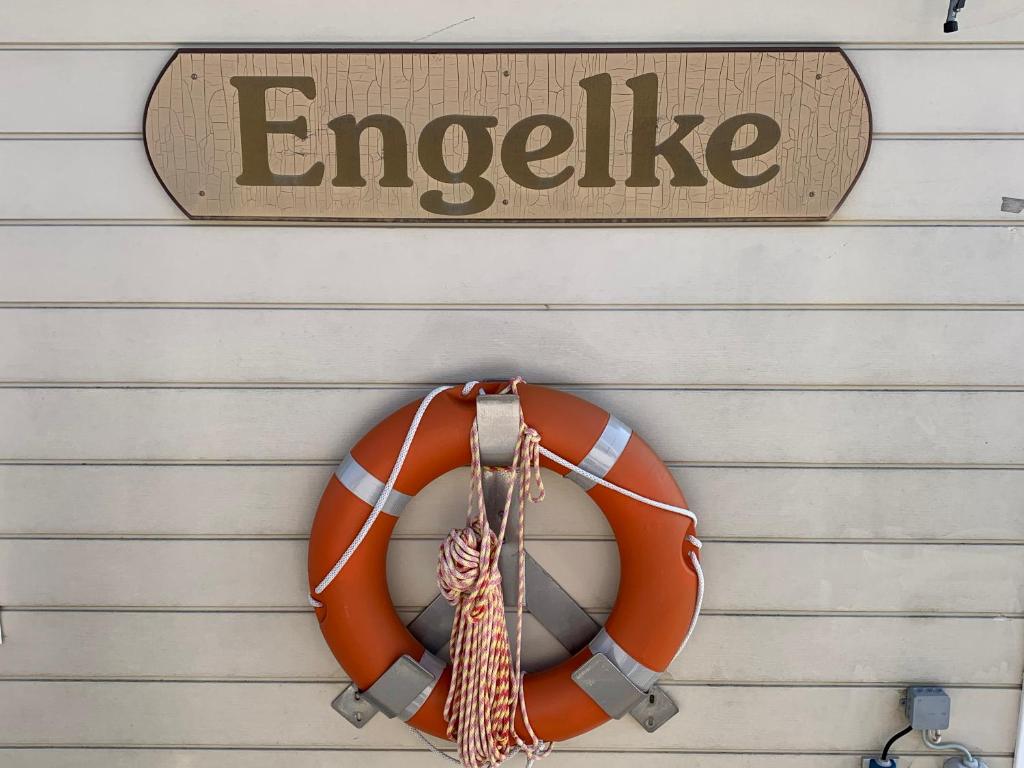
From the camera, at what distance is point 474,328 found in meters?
1.42

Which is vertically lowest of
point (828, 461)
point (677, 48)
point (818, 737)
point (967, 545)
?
point (818, 737)

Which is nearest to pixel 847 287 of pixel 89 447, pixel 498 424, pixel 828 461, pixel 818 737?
pixel 828 461

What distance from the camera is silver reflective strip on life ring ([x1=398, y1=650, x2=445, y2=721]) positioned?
1395 mm

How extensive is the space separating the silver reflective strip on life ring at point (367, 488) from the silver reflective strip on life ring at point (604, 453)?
304mm

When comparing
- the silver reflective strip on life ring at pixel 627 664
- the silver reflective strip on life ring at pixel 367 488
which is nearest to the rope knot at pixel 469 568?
the silver reflective strip on life ring at pixel 367 488

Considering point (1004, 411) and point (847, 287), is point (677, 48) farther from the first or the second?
point (1004, 411)

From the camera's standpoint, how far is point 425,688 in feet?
4.57

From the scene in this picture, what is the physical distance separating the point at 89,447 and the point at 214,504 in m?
0.25

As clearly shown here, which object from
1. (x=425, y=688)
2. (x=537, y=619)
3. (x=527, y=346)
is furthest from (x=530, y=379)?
(x=425, y=688)

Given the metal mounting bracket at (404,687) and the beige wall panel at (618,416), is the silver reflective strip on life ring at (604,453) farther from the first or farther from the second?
the metal mounting bracket at (404,687)

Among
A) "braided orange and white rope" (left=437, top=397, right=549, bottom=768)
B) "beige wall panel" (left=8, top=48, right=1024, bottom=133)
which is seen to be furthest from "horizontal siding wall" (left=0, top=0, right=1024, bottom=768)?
"braided orange and white rope" (left=437, top=397, right=549, bottom=768)

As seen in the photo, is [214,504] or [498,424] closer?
[498,424]

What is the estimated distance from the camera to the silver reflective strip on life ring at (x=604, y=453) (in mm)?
1345
